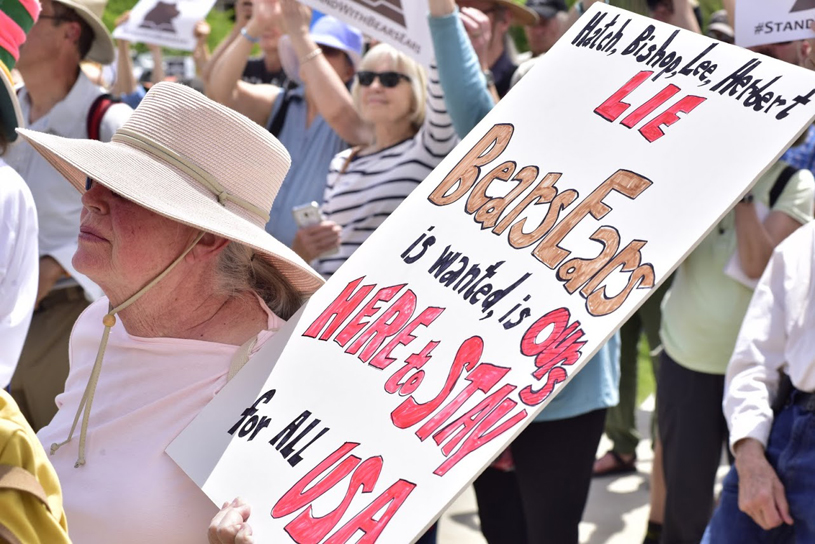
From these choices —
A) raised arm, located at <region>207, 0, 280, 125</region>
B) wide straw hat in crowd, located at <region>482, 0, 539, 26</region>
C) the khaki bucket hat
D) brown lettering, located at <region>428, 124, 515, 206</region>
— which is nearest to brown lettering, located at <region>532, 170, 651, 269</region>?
brown lettering, located at <region>428, 124, 515, 206</region>

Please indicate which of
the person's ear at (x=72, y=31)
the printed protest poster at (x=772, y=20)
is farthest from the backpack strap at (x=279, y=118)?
the printed protest poster at (x=772, y=20)

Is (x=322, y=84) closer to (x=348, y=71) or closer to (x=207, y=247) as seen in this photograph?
(x=348, y=71)

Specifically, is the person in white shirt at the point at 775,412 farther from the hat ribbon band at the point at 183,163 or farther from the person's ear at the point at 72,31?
the person's ear at the point at 72,31

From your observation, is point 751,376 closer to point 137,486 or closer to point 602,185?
point 602,185

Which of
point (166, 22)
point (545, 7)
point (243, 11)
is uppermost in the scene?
point (545, 7)

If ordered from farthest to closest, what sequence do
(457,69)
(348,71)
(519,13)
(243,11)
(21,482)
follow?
(243,11) < (519,13) < (348,71) < (457,69) < (21,482)

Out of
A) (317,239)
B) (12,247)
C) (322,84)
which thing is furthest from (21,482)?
(322,84)

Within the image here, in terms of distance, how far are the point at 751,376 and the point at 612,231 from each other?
136cm

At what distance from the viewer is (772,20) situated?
303 centimetres

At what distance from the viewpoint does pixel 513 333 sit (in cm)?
158

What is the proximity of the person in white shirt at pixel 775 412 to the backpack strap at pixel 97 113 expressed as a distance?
96.6 inches

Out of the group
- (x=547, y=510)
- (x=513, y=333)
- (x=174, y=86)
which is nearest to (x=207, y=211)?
(x=174, y=86)

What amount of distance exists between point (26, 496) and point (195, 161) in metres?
0.86

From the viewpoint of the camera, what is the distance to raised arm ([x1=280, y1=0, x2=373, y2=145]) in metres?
4.21
